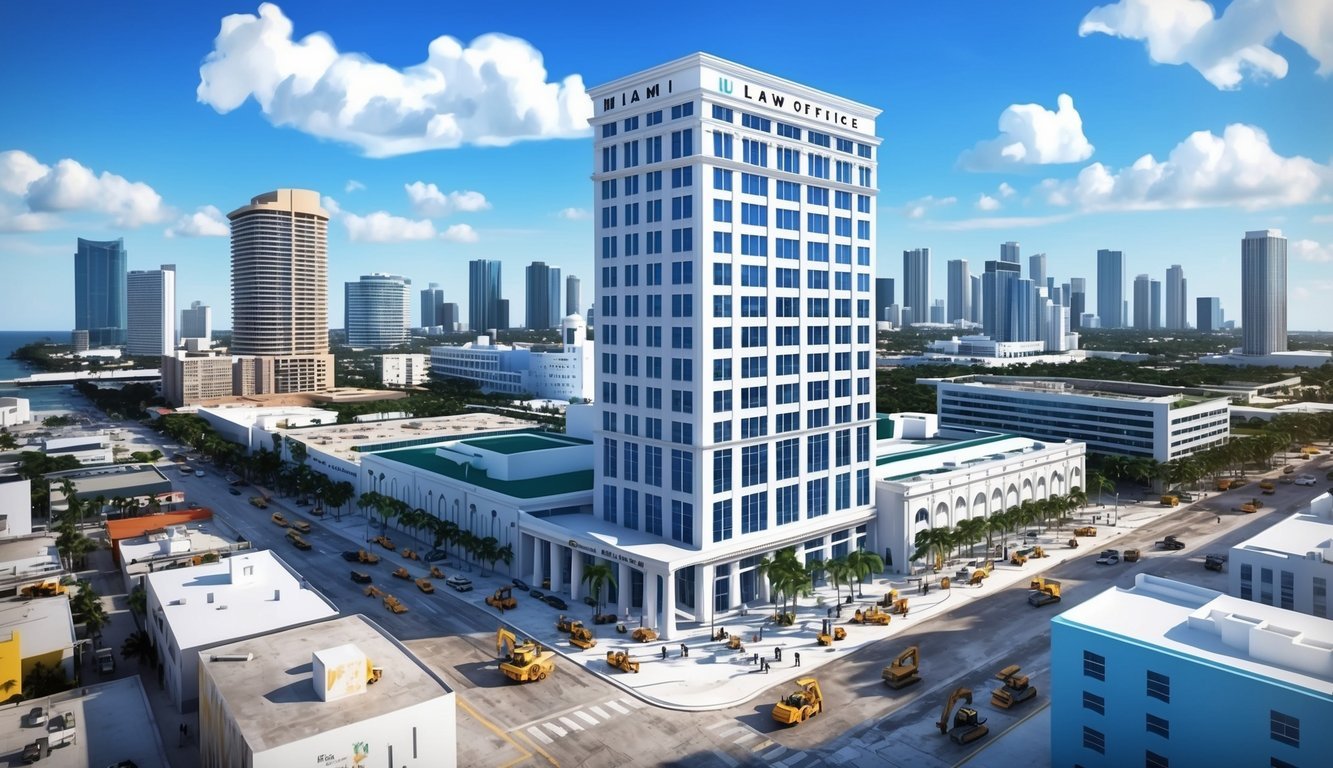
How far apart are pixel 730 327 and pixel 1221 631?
37806 mm

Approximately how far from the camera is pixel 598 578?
203ft

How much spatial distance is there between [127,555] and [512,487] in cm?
3609

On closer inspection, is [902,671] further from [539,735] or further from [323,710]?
[323,710]

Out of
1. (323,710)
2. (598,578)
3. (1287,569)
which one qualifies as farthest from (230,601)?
(1287,569)

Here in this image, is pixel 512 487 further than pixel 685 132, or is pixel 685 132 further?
pixel 512 487

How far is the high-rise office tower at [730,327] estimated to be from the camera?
63.2 m

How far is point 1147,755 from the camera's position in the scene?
36.9 m

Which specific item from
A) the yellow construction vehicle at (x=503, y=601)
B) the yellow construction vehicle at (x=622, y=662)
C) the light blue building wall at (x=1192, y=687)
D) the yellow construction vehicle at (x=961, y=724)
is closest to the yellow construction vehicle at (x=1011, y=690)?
the yellow construction vehicle at (x=961, y=724)

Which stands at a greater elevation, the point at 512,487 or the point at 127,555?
the point at 512,487

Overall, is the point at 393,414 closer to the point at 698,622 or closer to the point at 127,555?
the point at 127,555

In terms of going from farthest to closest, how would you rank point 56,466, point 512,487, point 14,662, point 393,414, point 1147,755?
point 393,414, point 56,466, point 512,487, point 14,662, point 1147,755

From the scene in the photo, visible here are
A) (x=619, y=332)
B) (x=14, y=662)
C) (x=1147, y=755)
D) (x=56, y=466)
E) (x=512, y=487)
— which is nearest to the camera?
(x=1147, y=755)

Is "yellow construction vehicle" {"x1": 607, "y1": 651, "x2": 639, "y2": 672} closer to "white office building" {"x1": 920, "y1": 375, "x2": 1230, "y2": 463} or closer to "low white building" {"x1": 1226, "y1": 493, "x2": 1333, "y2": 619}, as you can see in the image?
"low white building" {"x1": 1226, "y1": 493, "x2": 1333, "y2": 619}

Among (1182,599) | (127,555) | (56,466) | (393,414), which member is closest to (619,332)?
(1182,599)
